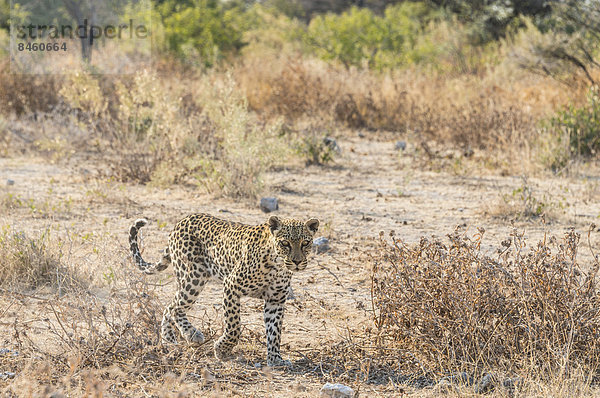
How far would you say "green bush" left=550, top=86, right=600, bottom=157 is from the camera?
11008mm

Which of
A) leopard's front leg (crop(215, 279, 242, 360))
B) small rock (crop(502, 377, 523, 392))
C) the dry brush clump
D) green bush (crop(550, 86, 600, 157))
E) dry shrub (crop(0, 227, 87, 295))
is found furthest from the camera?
the dry brush clump

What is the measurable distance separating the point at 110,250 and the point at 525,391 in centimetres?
373

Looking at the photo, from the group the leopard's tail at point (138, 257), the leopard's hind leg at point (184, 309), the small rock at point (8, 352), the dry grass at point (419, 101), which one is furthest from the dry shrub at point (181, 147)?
the small rock at point (8, 352)

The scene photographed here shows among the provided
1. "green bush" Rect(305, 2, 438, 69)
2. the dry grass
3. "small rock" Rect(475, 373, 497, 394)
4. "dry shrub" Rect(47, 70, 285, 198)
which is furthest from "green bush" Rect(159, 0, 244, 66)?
"small rock" Rect(475, 373, 497, 394)

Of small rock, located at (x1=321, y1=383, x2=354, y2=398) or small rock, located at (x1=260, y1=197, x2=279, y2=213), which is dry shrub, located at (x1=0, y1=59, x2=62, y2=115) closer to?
small rock, located at (x1=260, y1=197, x2=279, y2=213)

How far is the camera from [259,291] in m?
4.59

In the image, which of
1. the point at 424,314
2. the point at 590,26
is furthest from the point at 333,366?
the point at 590,26

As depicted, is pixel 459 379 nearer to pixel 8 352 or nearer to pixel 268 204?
pixel 8 352

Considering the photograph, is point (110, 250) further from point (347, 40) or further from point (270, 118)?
point (347, 40)

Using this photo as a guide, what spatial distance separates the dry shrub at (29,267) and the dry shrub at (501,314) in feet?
9.43

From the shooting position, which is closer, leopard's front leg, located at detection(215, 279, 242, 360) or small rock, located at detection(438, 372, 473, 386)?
small rock, located at detection(438, 372, 473, 386)

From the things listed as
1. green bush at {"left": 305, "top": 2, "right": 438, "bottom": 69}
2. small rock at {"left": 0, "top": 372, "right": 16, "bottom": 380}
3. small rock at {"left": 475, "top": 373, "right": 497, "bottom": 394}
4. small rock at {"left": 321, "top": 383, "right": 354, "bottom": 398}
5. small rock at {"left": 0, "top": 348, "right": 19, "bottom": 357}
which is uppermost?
green bush at {"left": 305, "top": 2, "right": 438, "bottom": 69}

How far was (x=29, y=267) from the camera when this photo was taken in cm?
595

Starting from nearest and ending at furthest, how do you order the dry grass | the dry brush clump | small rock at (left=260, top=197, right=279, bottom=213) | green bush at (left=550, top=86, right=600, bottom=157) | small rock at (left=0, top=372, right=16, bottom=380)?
small rock at (left=0, top=372, right=16, bottom=380) → small rock at (left=260, top=197, right=279, bottom=213) → green bush at (left=550, top=86, right=600, bottom=157) → the dry grass → the dry brush clump
